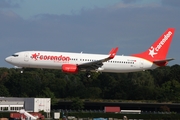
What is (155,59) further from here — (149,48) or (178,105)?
(178,105)

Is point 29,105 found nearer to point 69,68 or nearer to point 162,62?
point 69,68

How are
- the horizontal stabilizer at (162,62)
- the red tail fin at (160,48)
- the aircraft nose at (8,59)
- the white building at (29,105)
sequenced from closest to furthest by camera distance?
1. the horizontal stabilizer at (162,62)
2. the aircraft nose at (8,59)
3. the red tail fin at (160,48)
4. the white building at (29,105)

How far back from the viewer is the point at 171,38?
113 m

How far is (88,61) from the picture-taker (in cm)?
10300

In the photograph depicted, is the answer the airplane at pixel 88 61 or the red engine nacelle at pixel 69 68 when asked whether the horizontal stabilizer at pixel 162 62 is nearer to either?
the airplane at pixel 88 61

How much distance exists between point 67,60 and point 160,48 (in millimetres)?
19142

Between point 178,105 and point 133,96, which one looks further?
point 133,96

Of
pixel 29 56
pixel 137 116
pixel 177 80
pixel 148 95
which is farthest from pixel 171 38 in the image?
pixel 177 80

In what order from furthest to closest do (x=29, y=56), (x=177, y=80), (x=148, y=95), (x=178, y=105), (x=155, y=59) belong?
(x=177, y=80)
(x=148, y=95)
(x=178, y=105)
(x=155, y=59)
(x=29, y=56)

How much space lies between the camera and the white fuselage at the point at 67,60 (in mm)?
100688

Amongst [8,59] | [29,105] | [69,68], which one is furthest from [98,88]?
[69,68]

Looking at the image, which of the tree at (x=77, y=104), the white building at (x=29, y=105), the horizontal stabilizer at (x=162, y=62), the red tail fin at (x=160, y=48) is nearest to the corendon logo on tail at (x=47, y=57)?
the red tail fin at (x=160, y=48)

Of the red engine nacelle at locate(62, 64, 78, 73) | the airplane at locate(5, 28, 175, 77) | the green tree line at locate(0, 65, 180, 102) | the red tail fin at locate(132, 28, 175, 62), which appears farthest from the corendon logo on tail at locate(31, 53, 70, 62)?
the green tree line at locate(0, 65, 180, 102)

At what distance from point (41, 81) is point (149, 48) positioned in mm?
89982
